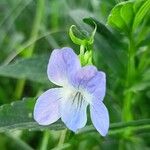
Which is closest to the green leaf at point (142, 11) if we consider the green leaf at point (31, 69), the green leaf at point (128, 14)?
the green leaf at point (128, 14)

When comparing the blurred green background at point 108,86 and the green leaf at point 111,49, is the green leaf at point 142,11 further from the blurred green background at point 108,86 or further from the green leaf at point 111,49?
the green leaf at point 111,49

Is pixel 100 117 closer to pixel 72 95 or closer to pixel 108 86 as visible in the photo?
pixel 72 95

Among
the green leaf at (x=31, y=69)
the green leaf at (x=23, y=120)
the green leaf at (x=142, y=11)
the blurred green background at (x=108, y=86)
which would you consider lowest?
the blurred green background at (x=108, y=86)

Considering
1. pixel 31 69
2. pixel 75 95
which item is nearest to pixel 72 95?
pixel 75 95

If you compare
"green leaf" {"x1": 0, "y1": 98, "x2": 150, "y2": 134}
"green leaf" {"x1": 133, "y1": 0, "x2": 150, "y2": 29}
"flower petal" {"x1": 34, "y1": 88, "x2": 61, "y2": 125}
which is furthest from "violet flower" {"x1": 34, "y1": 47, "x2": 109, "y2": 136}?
"green leaf" {"x1": 133, "y1": 0, "x2": 150, "y2": 29}

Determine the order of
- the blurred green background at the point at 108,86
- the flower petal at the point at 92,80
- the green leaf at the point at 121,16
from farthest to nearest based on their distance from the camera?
the blurred green background at the point at 108,86 → the green leaf at the point at 121,16 → the flower petal at the point at 92,80

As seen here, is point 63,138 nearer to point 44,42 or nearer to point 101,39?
point 101,39
